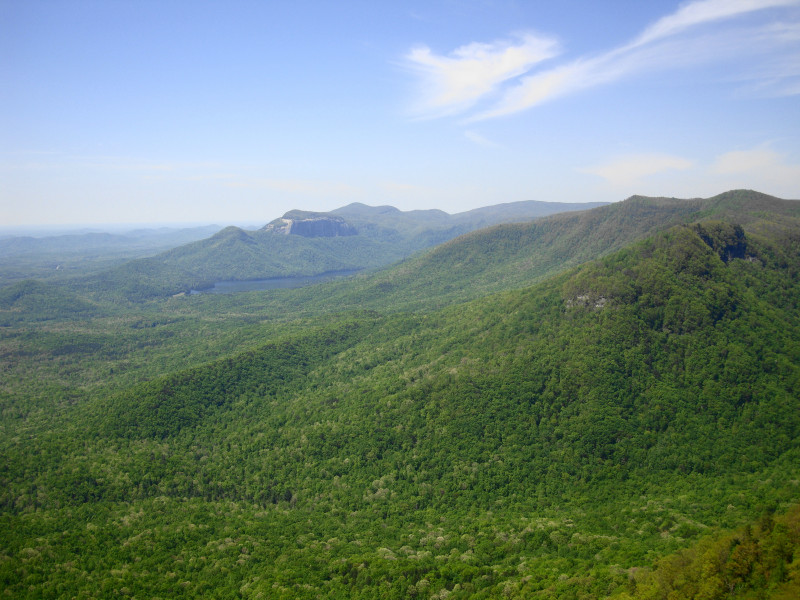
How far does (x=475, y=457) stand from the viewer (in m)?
93.2

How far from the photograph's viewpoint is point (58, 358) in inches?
7067

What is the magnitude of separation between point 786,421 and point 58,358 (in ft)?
776

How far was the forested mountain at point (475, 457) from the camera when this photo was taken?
2360 inches

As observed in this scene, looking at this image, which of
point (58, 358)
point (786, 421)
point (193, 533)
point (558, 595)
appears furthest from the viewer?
point (58, 358)

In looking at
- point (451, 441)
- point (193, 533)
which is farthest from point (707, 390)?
point (193, 533)

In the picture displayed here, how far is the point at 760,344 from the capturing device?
99500 mm

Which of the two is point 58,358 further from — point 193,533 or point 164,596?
point 164,596

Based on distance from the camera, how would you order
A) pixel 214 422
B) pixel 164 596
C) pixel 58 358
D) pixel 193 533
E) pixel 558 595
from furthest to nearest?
pixel 58 358, pixel 214 422, pixel 193 533, pixel 164 596, pixel 558 595

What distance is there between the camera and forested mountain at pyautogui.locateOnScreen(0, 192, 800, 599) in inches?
2360

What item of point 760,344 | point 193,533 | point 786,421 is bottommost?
point 193,533

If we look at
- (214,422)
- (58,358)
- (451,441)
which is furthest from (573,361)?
(58,358)

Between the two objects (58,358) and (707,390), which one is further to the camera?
(58,358)

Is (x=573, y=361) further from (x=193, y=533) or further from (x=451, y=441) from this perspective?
(x=193, y=533)

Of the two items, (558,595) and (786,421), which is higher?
(786,421)
